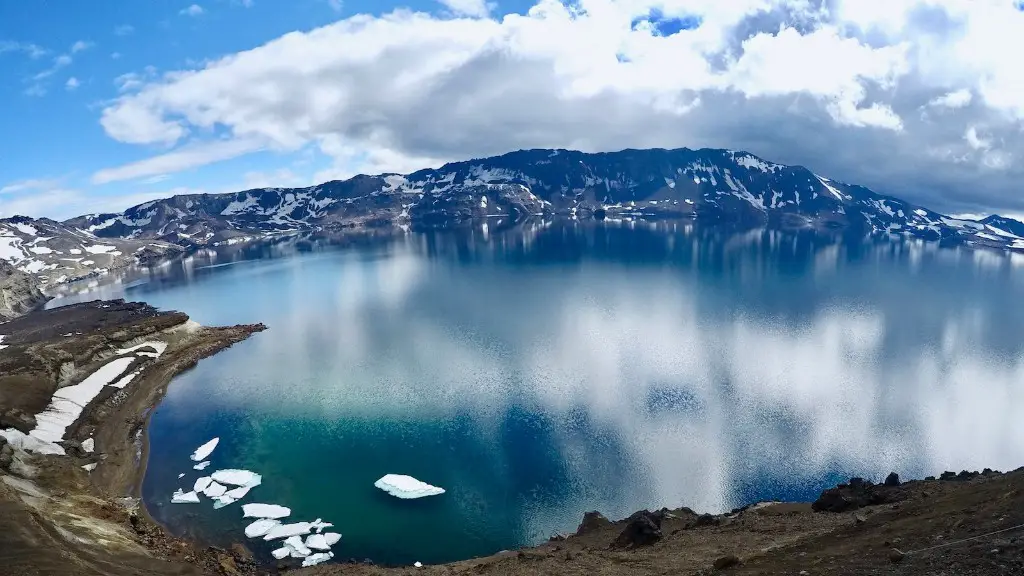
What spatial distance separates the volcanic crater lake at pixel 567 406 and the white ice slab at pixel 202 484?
4.63ft

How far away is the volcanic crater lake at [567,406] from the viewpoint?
129 feet

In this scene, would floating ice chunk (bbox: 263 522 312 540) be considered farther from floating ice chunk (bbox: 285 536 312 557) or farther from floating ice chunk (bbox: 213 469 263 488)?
floating ice chunk (bbox: 213 469 263 488)

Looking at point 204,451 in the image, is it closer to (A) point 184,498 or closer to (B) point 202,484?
(B) point 202,484

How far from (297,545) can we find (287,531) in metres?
1.89

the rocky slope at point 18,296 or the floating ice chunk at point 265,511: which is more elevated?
the rocky slope at point 18,296

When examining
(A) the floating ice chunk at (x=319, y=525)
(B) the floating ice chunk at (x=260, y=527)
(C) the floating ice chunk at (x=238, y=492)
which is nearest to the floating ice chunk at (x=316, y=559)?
(A) the floating ice chunk at (x=319, y=525)

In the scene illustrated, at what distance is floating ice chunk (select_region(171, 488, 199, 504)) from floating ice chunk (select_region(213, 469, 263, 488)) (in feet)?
7.51

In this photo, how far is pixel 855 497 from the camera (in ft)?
93.5

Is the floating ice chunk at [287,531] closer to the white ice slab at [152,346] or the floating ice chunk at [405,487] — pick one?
the floating ice chunk at [405,487]

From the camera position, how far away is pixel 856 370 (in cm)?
6594

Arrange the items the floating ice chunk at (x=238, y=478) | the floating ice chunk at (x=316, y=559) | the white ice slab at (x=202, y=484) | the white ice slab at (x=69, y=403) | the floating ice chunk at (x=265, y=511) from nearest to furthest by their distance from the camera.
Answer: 1. the floating ice chunk at (x=316, y=559)
2. the floating ice chunk at (x=265, y=511)
3. the white ice slab at (x=202, y=484)
4. the floating ice chunk at (x=238, y=478)
5. the white ice slab at (x=69, y=403)

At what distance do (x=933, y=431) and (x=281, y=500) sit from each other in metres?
59.1

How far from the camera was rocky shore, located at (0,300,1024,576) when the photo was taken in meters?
16.6

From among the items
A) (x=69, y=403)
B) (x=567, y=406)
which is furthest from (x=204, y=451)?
(x=567, y=406)
